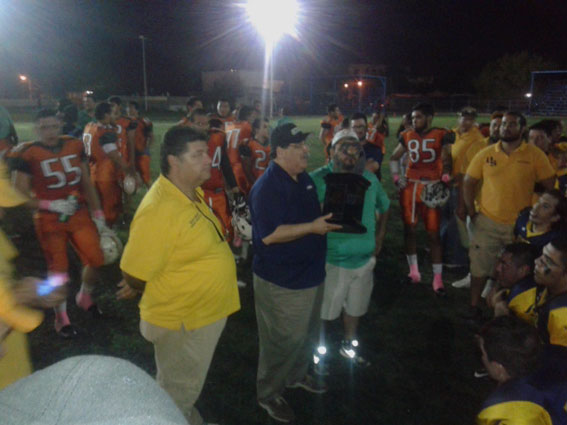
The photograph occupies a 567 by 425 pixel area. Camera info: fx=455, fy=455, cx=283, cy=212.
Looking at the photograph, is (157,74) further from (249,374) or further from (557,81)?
(249,374)

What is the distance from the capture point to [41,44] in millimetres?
52094

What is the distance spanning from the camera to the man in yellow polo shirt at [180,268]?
2.41 metres

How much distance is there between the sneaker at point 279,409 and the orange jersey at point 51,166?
2.78 m

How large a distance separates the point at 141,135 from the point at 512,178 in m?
7.02

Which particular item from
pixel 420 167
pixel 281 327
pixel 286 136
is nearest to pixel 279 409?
pixel 281 327

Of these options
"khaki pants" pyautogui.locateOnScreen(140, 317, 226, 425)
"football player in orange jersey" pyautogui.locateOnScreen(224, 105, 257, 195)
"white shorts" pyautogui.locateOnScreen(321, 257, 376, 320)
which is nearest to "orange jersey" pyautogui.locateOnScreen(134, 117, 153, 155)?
"football player in orange jersey" pyautogui.locateOnScreen(224, 105, 257, 195)

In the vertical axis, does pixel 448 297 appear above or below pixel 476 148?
below

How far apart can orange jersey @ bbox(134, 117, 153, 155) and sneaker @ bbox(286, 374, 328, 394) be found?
21.8 ft

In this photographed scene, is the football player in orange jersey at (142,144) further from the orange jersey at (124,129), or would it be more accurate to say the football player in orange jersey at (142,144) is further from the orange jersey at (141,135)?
the orange jersey at (124,129)

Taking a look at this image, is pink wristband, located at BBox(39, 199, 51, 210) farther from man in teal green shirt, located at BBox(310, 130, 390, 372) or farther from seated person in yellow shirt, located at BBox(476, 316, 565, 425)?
seated person in yellow shirt, located at BBox(476, 316, 565, 425)

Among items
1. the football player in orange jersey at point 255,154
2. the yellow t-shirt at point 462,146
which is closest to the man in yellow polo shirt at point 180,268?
the football player in orange jersey at point 255,154

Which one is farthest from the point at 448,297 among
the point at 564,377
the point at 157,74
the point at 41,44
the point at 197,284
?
the point at 157,74

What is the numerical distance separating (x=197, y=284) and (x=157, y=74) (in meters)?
69.5

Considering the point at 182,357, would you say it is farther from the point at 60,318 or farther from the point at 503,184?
the point at 503,184
